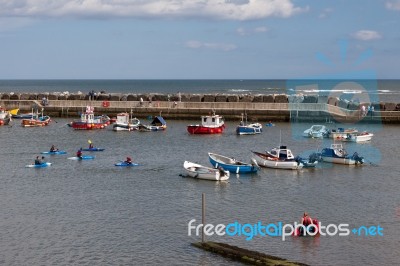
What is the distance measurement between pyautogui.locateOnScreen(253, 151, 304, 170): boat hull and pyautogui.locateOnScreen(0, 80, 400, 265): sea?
2.09ft

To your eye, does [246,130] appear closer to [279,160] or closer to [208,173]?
[279,160]

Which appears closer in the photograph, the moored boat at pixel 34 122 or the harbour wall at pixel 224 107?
the moored boat at pixel 34 122

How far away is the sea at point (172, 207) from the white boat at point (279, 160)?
73 centimetres

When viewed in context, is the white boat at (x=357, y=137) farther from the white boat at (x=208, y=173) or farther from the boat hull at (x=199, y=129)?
the white boat at (x=208, y=173)

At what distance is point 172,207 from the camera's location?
4025 cm

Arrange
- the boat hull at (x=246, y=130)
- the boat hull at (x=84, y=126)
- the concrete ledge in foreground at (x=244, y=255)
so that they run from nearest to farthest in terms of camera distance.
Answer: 1. the concrete ledge in foreground at (x=244, y=255)
2. the boat hull at (x=246, y=130)
3. the boat hull at (x=84, y=126)

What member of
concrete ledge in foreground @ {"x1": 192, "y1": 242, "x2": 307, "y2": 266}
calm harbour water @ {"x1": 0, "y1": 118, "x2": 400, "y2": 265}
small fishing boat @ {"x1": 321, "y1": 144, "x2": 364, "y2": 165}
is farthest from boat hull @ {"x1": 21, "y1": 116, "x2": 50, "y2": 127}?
concrete ledge in foreground @ {"x1": 192, "y1": 242, "x2": 307, "y2": 266}

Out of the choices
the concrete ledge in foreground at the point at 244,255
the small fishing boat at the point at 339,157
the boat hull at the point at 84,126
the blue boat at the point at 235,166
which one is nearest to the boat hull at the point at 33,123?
the boat hull at the point at 84,126

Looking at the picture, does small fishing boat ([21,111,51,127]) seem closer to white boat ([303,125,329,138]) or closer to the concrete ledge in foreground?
white boat ([303,125,329,138])

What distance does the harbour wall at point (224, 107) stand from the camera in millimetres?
94688

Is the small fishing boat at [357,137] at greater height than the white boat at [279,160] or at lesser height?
greater

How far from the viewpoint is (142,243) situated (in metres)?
32.8

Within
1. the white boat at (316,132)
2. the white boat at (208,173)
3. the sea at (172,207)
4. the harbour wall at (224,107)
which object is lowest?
the sea at (172,207)

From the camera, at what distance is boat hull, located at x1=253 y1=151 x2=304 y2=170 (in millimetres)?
54188
